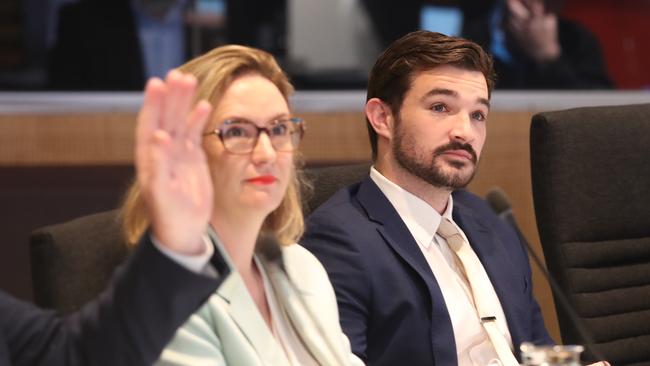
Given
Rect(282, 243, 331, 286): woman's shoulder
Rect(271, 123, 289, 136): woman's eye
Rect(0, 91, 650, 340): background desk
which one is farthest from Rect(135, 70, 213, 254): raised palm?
Rect(0, 91, 650, 340): background desk

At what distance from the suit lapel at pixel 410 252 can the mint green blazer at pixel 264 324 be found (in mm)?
234

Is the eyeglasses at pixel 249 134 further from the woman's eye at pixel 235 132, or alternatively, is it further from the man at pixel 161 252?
the man at pixel 161 252

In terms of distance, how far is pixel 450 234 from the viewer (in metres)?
2.37

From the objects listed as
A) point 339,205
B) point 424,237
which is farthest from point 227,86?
point 424,237

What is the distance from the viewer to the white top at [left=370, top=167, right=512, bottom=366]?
223 centimetres

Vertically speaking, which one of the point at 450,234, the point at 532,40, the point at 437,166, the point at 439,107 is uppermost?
the point at 439,107

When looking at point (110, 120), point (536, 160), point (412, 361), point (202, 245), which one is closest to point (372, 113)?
point (536, 160)

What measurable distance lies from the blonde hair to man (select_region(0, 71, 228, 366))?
466 mm

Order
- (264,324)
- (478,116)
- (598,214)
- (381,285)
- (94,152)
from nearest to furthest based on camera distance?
(264,324) → (381,285) → (478,116) → (598,214) → (94,152)

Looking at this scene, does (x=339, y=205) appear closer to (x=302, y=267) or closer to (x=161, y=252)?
(x=302, y=267)

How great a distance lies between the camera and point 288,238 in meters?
2.01

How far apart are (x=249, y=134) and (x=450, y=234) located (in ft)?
2.29

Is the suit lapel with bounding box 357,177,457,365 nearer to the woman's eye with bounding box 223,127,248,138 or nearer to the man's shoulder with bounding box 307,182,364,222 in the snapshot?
the man's shoulder with bounding box 307,182,364,222

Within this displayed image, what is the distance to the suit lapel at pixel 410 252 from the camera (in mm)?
2184
